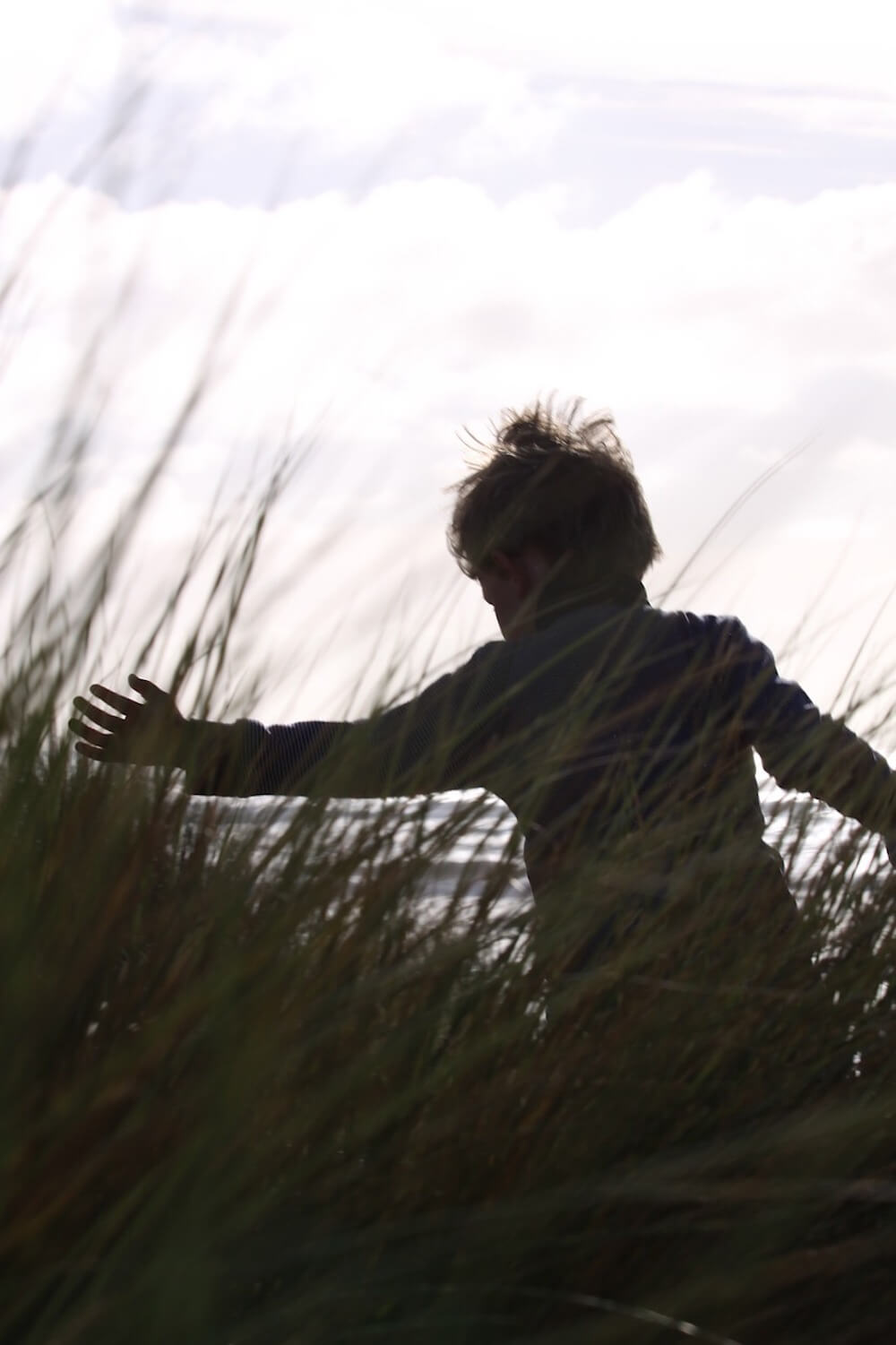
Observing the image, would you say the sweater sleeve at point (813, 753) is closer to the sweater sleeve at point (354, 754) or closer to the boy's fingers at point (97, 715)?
the sweater sleeve at point (354, 754)

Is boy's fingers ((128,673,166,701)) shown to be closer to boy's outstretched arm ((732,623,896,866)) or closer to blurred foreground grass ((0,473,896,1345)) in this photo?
blurred foreground grass ((0,473,896,1345))

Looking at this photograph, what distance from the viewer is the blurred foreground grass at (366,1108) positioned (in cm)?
94

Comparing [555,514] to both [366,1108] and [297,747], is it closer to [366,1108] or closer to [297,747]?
[297,747]

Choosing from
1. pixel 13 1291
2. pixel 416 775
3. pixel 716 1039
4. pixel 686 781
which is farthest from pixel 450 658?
pixel 13 1291

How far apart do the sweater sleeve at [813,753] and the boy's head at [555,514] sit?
1.18 feet

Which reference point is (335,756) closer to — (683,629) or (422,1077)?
(422,1077)

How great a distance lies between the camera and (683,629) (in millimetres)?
2252

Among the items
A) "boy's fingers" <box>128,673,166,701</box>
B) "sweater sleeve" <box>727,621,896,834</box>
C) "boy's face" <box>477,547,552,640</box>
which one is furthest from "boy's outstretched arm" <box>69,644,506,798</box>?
"boy's face" <box>477,547,552,640</box>

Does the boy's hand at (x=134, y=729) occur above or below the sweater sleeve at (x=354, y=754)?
below

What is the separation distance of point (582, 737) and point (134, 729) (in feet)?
1.47

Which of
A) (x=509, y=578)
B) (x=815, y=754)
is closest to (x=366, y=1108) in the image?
(x=815, y=754)

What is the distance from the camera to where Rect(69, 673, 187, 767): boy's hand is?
1366 millimetres

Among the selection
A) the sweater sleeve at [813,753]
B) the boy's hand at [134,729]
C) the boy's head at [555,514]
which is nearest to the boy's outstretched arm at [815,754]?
the sweater sleeve at [813,753]

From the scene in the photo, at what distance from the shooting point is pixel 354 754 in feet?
4.36
